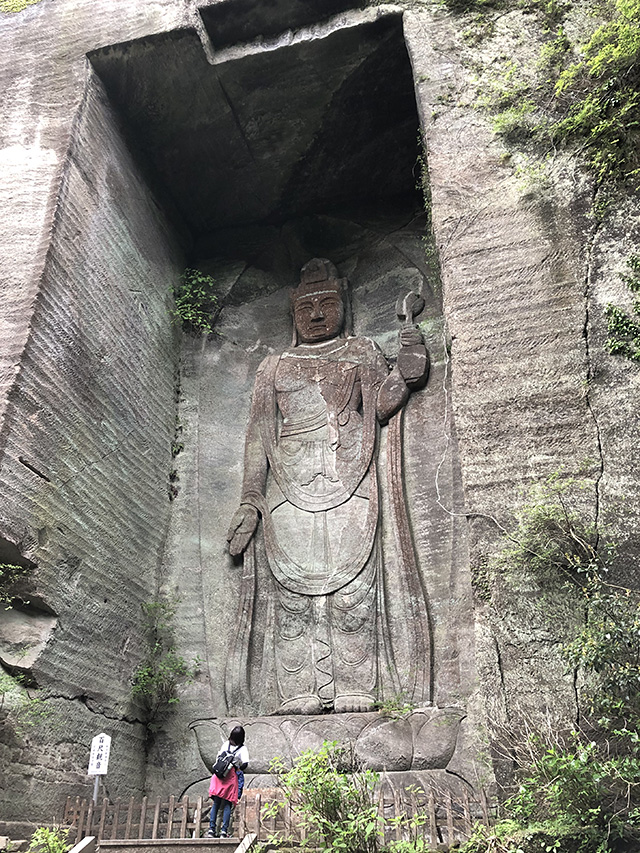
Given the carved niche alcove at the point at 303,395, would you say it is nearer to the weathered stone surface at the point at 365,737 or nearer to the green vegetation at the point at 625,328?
the weathered stone surface at the point at 365,737

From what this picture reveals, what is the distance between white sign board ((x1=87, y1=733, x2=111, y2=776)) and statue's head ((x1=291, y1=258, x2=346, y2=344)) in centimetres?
395

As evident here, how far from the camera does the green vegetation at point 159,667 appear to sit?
557 centimetres

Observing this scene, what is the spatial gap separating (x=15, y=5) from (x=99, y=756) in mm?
6462

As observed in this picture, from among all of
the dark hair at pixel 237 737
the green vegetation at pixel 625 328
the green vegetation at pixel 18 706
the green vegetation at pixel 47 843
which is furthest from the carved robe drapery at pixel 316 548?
the green vegetation at pixel 625 328

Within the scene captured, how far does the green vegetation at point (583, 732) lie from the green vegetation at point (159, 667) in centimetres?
286

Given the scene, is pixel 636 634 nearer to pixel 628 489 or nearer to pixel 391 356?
pixel 628 489

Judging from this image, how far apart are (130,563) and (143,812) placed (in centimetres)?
208

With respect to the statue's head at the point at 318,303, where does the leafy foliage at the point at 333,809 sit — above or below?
below

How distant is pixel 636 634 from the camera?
3395 mm

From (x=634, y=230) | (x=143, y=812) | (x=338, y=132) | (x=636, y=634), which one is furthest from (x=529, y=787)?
(x=338, y=132)

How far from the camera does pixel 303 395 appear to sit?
6.76m

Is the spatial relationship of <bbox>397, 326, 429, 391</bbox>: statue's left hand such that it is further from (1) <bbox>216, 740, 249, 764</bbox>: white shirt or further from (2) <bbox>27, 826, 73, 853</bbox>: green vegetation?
(2) <bbox>27, 826, 73, 853</bbox>: green vegetation

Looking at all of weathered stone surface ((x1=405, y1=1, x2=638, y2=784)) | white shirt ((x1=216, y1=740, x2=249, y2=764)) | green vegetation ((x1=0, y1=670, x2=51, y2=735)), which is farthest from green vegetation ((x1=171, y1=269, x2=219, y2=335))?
white shirt ((x1=216, y1=740, x2=249, y2=764))

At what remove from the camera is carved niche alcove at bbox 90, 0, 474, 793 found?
17.7 ft
